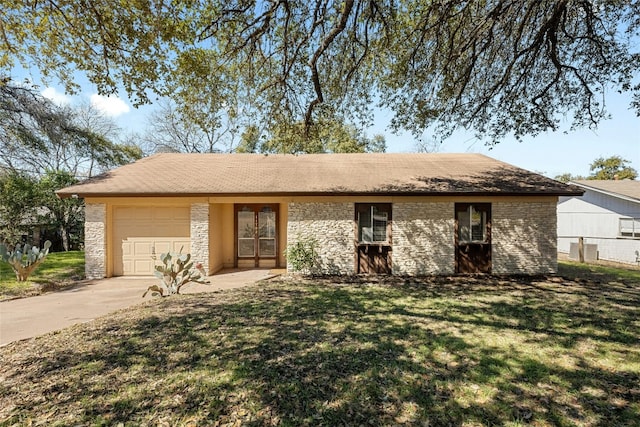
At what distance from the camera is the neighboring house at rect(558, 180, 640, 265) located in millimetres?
15352

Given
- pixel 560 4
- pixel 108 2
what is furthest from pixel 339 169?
pixel 108 2

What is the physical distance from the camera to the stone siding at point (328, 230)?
10539 millimetres

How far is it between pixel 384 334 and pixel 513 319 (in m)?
2.94

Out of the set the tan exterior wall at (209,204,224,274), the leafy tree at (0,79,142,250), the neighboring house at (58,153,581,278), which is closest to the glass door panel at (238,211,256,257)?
the tan exterior wall at (209,204,224,274)

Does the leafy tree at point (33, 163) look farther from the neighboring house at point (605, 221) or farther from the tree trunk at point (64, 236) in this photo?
the neighboring house at point (605, 221)

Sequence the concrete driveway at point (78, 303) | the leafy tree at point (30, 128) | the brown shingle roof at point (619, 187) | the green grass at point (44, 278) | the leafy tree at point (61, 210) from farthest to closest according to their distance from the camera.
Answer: the leafy tree at point (61, 210), the brown shingle roof at point (619, 187), the leafy tree at point (30, 128), the green grass at point (44, 278), the concrete driveway at point (78, 303)

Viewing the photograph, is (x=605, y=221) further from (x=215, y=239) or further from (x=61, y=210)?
(x=61, y=210)

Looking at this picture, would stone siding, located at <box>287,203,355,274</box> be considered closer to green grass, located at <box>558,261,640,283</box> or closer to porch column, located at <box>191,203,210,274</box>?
porch column, located at <box>191,203,210,274</box>

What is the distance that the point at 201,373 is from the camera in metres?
3.97

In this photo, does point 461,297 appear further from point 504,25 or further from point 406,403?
point 504,25

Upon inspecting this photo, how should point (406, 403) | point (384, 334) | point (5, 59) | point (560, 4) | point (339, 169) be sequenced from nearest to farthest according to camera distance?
point (406, 403) → point (384, 334) → point (5, 59) → point (560, 4) → point (339, 169)

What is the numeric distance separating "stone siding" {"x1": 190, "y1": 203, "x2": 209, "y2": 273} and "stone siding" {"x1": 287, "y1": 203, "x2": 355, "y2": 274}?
2809 millimetres

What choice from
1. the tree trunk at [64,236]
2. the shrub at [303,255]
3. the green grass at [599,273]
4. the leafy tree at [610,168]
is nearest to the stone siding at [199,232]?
the shrub at [303,255]

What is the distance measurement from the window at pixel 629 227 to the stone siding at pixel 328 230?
16003 millimetres
